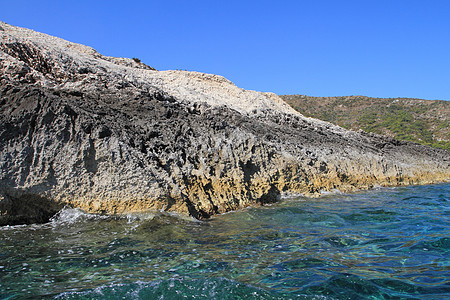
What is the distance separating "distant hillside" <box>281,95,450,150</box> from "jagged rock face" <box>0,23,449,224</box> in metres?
35.9

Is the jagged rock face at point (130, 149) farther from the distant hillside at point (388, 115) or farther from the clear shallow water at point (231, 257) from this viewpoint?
the distant hillside at point (388, 115)

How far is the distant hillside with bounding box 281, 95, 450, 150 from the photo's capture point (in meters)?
46.2

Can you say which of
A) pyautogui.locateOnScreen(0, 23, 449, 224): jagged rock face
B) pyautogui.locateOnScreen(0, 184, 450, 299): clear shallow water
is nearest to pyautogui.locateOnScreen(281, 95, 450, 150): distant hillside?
pyautogui.locateOnScreen(0, 23, 449, 224): jagged rock face

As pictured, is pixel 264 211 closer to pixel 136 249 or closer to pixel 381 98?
pixel 136 249

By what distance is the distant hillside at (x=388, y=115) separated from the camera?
46219 millimetres

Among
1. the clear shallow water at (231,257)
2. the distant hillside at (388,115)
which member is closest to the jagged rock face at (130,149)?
the clear shallow water at (231,257)

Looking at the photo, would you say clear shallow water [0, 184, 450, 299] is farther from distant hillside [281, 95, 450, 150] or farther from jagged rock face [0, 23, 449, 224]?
distant hillside [281, 95, 450, 150]

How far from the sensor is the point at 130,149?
28.1 ft

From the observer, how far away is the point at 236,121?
12461 millimetres

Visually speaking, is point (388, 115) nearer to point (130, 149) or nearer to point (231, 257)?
point (130, 149)

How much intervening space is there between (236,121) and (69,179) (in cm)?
641

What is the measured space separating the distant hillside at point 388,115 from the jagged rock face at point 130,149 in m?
35.9

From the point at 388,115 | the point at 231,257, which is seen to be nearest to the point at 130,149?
the point at 231,257

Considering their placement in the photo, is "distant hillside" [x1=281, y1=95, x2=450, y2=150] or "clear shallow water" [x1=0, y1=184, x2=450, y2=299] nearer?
"clear shallow water" [x1=0, y1=184, x2=450, y2=299]
